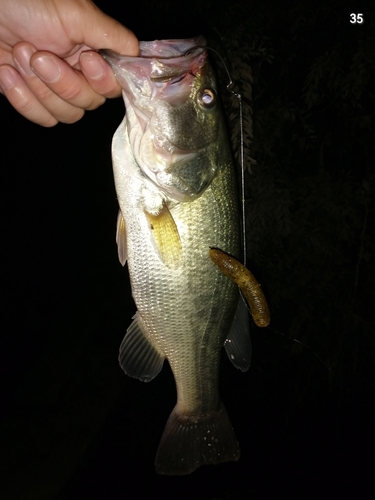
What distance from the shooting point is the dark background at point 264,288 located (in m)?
3.13

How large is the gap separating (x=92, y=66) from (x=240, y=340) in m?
1.13

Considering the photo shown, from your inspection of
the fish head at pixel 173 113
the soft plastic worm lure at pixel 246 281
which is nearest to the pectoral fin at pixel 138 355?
the soft plastic worm lure at pixel 246 281

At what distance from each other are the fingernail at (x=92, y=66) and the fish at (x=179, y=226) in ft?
0.18

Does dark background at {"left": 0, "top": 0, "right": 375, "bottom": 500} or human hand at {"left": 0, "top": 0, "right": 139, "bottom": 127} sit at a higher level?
human hand at {"left": 0, "top": 0, "right": 139, "bottom": 127}

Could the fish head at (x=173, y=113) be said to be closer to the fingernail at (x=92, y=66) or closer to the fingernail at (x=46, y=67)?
the fingernail at (x=92, y=66)

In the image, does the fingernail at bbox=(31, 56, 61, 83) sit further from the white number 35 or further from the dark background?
the white number 35

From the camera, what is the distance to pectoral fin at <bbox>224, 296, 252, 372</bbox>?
1594mm

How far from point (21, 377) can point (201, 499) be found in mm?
2168

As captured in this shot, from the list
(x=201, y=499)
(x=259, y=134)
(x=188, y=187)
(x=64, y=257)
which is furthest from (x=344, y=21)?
(x=201, y=499)

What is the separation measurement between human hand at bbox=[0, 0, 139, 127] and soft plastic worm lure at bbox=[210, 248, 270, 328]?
67 centimetres

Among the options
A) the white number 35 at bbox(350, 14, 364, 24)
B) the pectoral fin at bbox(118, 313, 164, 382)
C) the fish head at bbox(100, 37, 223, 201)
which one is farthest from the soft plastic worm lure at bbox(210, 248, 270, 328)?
the white number 35 at bbox(350, 14, 364, 24)

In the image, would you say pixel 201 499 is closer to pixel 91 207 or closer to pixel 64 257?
pixel 64 257

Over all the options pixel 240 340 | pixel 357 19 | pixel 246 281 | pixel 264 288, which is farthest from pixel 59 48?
pixel 264 288

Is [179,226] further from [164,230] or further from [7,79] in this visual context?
[7,79]
